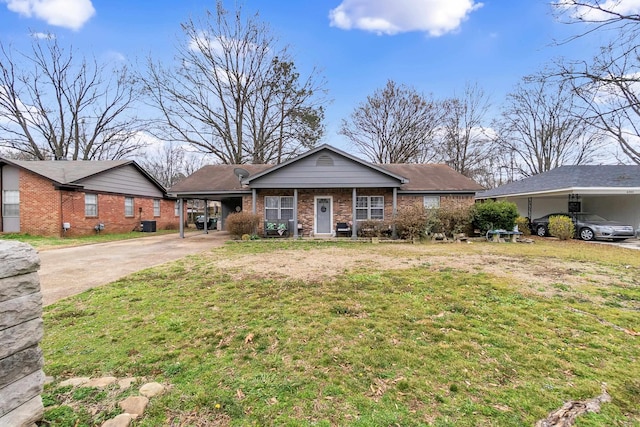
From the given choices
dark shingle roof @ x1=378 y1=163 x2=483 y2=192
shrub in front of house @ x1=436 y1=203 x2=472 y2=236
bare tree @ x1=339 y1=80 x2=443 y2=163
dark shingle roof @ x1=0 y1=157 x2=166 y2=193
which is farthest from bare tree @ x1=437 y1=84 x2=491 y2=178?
dark shingle roof @ x1=0 y1=157 x2=166 y2=193

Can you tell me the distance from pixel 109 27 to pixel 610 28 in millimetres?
16130

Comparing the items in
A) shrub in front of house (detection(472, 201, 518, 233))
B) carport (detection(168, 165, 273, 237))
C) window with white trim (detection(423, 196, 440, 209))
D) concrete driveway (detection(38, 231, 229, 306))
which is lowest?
concrete driveway (detection(38, 231, 229, 306))

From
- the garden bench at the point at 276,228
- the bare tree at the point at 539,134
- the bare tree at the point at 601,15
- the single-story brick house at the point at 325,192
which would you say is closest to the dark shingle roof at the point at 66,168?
the single-story brick house at the point at 325,192

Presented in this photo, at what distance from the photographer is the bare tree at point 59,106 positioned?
827 inches

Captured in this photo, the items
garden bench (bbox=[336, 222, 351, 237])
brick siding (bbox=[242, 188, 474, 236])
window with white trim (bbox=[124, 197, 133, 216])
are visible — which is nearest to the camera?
garden bench (bbox=[336, 222, 351, 237])

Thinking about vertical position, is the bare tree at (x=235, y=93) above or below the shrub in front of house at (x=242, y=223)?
above

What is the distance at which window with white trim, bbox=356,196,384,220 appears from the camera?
1459 centimetres

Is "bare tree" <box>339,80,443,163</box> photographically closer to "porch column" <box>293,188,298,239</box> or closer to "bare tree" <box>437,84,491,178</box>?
"bare tree" <box>437,84,491,178</box>

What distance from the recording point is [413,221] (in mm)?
12242

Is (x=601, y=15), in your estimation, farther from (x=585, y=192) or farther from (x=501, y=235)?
(x=585, y=192)

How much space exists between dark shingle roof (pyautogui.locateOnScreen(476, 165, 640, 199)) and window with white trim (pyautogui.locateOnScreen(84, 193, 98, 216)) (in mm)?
24422

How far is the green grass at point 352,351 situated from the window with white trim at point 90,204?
42.5ft

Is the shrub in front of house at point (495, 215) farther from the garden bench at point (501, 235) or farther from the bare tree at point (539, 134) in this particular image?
the bare tree at point (539, 134)

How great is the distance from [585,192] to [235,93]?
23.5m
